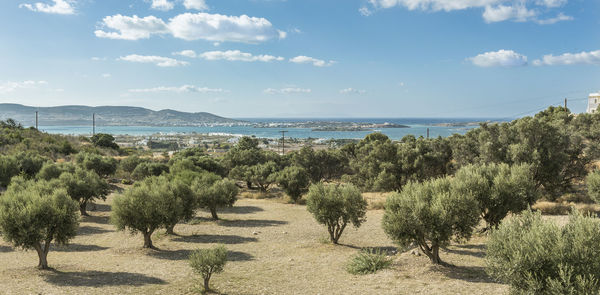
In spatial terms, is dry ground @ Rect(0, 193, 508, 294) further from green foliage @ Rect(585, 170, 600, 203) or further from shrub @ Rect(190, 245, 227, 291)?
green foliage @ Rect(585, 170, 600, 203)

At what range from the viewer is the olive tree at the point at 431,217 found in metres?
12.6

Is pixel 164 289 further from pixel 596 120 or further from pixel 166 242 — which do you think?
pixel 596 120

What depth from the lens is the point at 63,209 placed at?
14.5 meters

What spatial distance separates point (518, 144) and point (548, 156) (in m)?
2.77

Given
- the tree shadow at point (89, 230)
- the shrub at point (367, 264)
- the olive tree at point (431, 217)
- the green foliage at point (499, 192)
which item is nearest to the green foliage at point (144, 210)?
the tree shadow at point (89, 230)

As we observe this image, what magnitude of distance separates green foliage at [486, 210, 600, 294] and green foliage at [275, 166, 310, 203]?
90.1 ft

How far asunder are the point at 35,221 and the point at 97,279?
3.35 metres

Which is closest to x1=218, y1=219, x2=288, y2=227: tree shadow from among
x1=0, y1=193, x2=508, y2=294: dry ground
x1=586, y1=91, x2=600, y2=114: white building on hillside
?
x1=0, y1=193, x2=508, y2=294: dry ground

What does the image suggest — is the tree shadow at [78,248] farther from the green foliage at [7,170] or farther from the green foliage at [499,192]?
the green foliage at [7,170]

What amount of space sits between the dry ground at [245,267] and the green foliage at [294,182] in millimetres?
11649

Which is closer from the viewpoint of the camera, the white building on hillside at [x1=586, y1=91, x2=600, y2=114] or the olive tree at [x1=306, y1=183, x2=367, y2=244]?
the olive tree at [x1=306, y1=183, x2=367, y2=244]

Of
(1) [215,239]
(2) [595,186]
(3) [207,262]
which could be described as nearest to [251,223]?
(1) [215,239]

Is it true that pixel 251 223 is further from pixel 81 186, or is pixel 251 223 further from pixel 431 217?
pixel 431 217

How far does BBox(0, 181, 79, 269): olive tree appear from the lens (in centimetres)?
1356
